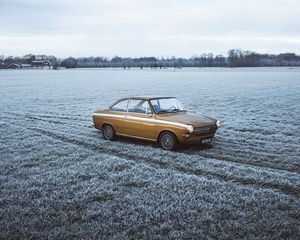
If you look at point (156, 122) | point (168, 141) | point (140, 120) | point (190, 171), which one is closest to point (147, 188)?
point (190, 171)

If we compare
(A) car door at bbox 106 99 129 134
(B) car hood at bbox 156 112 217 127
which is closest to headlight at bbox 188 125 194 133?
(B) car hood at bbox 156 112 217 127

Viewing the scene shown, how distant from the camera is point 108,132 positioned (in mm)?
11500

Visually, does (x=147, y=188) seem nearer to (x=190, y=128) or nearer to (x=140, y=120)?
(x=190, y=128)

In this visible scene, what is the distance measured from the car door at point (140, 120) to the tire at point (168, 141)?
11.3 inches

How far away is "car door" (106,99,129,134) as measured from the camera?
36.1 ft

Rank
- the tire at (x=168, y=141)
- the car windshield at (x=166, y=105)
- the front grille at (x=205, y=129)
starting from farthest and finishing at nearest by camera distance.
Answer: the car windshield at (x=166, y=105) < the tire at (x=168, y=141) < the front grille at (x=205, y=129)

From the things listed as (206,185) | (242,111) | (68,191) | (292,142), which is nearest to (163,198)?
(206,185)

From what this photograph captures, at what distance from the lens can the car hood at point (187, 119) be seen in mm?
9734

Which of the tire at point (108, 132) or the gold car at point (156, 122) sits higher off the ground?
the gold car at point (156, 122)

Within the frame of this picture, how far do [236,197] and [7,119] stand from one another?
13.5m

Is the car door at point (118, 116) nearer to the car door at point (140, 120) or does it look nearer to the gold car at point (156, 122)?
the gold car at point (156, 122)

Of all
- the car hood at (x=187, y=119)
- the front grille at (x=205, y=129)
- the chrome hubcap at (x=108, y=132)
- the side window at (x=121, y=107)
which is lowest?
the chrome hubcap at (x=108, y=132)

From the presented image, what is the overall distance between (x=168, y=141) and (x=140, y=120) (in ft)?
3.67

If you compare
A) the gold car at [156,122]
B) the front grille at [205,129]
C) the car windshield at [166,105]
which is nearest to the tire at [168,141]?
the gold car at [156,122]
